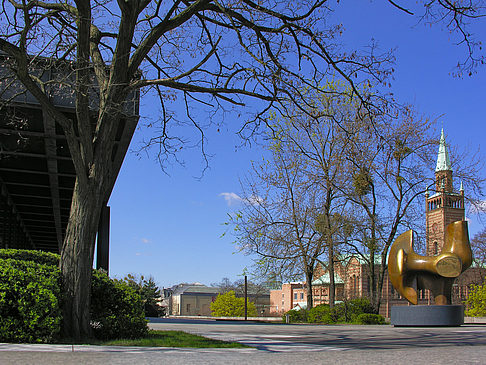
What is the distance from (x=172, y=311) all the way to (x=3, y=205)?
99.4 m

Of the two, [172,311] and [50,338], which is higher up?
[50,338]

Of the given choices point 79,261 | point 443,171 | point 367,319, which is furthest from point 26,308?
point 443,171

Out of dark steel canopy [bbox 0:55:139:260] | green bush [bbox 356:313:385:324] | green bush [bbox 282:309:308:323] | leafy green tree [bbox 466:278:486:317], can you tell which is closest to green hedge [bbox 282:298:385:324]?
green bush [bbox 356:313:385:324]

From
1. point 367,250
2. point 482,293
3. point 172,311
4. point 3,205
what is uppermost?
point 3,205

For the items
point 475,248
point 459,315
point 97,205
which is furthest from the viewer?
point 475,248

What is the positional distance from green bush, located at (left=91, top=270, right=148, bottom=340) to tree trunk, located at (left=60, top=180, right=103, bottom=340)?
52cm

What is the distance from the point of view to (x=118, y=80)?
927 centimetres

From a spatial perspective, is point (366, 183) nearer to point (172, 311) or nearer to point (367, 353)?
point (367, 353)

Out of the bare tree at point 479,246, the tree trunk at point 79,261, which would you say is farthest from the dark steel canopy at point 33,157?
the bare tree at point 479,246

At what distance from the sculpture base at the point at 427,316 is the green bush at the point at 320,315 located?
21.5 ft

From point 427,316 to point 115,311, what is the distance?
1172 cm

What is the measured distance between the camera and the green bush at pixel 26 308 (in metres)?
7.26

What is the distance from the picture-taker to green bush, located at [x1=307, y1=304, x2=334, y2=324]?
77.5 feet

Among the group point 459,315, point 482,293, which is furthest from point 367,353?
point 482,293
